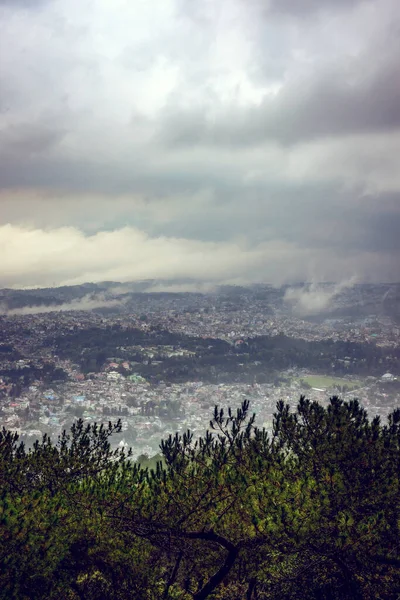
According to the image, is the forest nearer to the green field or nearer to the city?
the city

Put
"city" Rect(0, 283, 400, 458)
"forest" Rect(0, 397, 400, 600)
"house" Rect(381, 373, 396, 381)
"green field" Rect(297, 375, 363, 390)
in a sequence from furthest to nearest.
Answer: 1. "house" Rect(381, 373, 396, 381)
2. "green field" Rect(297, 375, 363, 390)
3. "city" Rect(0, 283, 400, 458)
4. "forest" Rect(0, 397, 400, 600)

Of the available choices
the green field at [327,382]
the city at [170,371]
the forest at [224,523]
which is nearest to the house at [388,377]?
the city at [170,371]

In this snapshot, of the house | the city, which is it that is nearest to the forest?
the city

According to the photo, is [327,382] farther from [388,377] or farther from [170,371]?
[170,371]

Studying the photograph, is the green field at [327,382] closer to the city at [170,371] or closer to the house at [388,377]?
the city at [170,371]

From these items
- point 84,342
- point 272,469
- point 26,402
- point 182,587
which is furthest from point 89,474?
point 84,342

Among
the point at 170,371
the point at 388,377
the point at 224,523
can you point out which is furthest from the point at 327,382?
the point at 224,523

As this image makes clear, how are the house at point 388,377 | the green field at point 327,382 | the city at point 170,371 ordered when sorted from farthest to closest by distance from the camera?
the house at point 388,377, the green field at point 327,382, the city at point 170,371
